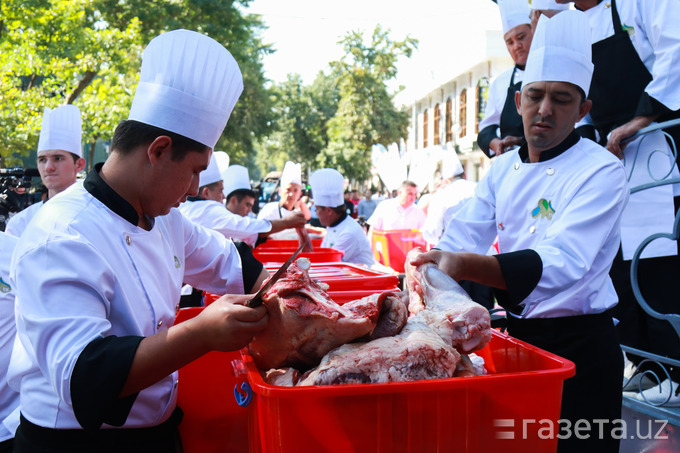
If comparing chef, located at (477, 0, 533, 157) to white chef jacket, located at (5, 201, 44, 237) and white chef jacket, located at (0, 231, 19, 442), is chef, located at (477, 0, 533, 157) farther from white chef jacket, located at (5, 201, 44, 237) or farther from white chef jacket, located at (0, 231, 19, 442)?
white chef jacket, located at (5, 201, 44, 237)

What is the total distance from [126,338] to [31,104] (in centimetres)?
1232

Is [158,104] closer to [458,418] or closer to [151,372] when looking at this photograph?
[151,372]

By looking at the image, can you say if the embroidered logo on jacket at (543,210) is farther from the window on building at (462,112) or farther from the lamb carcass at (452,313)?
the window on building at (462,112)

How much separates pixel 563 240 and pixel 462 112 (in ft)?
96.0

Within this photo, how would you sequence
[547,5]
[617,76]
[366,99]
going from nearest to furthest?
[617,76], [547,5], [366,99]

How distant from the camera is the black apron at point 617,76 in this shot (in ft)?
10.4

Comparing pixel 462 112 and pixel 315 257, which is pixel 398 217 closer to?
pixel 315 257

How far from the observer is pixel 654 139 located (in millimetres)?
2924

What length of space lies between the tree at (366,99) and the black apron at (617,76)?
25150 millimetres

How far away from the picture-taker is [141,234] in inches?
64.5

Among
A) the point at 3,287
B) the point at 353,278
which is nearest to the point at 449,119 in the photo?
the point at 353,278

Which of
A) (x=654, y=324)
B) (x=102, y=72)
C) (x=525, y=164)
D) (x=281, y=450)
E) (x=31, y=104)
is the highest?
(x=102, y=72)

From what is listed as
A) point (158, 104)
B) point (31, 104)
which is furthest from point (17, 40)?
point (158, 104)

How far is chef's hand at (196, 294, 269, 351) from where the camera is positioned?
1.25 metres
